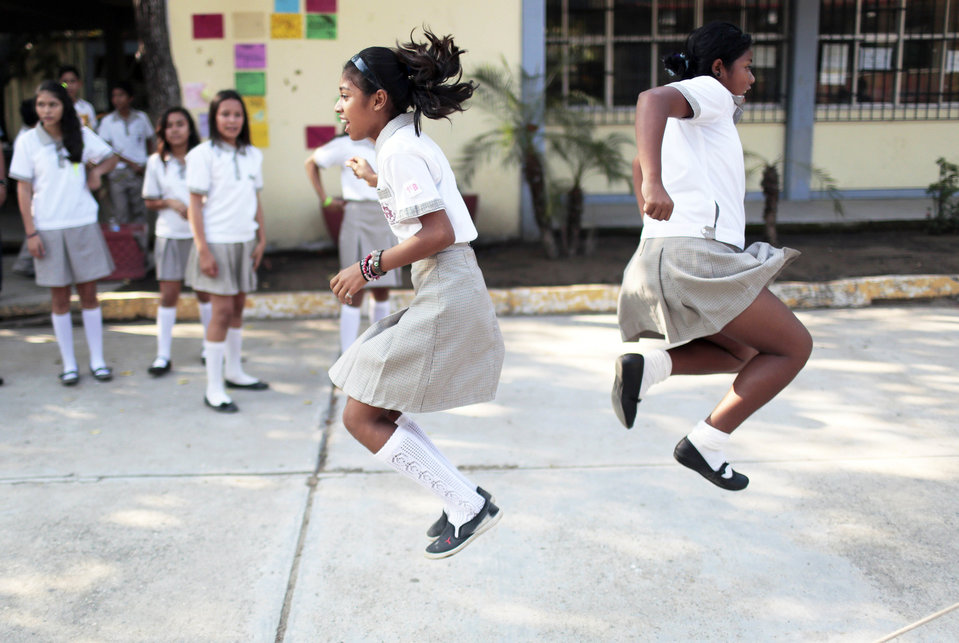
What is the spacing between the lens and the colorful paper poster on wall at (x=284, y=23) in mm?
8844

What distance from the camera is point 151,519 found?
3.68 meters

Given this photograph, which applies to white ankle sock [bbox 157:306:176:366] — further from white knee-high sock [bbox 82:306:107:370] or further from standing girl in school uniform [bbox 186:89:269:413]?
standing girl in school uniform [bbox 186:89:269:413]

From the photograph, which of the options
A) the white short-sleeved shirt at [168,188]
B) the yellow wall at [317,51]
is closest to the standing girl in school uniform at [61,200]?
the white short-sleeved shirt at [168,188]

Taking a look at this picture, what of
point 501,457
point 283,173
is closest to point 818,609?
point 501,457

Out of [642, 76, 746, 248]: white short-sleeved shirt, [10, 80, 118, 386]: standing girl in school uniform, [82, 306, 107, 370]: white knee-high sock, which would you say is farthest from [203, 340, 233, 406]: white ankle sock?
[642, 76, 746, 248]: white short-sleeved shirt

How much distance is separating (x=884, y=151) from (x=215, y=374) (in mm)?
9770

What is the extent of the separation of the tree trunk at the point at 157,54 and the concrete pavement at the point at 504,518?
129 inches

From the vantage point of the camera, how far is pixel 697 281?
9.77 ft

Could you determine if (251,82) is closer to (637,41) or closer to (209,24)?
(209,24)

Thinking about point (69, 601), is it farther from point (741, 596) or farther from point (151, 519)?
point (741, 596)

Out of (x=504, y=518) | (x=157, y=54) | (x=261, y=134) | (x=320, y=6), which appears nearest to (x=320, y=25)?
(x=320, y=6)

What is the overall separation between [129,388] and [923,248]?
23.1ft

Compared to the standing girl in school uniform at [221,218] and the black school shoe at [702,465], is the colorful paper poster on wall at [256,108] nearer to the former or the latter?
the standing girl in school uniform at [221,218]

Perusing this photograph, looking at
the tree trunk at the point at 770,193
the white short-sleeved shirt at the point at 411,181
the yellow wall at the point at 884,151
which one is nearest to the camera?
the white short-sleeved shirt at the point at 411,181
